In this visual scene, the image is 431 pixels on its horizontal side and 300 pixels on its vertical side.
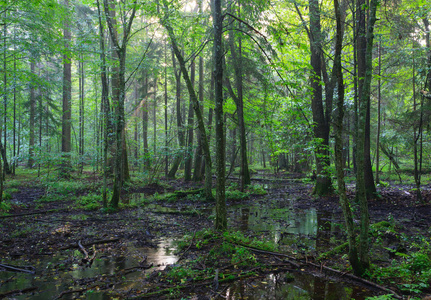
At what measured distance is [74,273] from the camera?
492 cm

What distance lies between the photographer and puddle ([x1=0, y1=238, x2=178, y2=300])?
421 centimetres

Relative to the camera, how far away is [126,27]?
9859 mm

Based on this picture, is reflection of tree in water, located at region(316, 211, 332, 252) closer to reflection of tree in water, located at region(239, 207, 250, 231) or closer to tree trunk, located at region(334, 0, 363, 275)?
tree trunk, located at region(334, 0, 363, 275)

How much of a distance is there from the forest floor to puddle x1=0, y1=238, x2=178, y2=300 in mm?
18

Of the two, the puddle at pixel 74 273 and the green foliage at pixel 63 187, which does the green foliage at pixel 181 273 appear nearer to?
the puddle at pixel 74 273

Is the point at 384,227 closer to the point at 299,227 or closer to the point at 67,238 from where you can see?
the point at 299,227

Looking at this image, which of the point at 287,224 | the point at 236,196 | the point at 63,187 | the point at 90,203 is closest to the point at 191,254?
the point at 287,224

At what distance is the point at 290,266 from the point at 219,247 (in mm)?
1560

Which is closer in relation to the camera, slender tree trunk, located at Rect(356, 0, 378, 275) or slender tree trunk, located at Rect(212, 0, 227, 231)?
slender tree trunk, located at Rect(356, 0, 378, 275)

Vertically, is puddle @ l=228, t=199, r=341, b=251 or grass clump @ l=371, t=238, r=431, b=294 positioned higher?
grass clump @ l=371, t=238, r=431, b=294

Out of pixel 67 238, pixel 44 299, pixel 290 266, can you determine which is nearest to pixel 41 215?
pixel 67 238

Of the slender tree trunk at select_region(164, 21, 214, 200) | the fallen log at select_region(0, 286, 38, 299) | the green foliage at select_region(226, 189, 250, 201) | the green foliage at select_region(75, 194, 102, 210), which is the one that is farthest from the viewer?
the green foliage at select_region(226, 189, 250, 201)

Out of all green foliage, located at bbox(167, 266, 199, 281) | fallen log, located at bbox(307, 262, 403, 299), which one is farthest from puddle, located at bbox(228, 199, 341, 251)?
green foliage, located at bbox(167, 266, 199, 281)

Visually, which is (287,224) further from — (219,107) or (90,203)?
(90,203)
